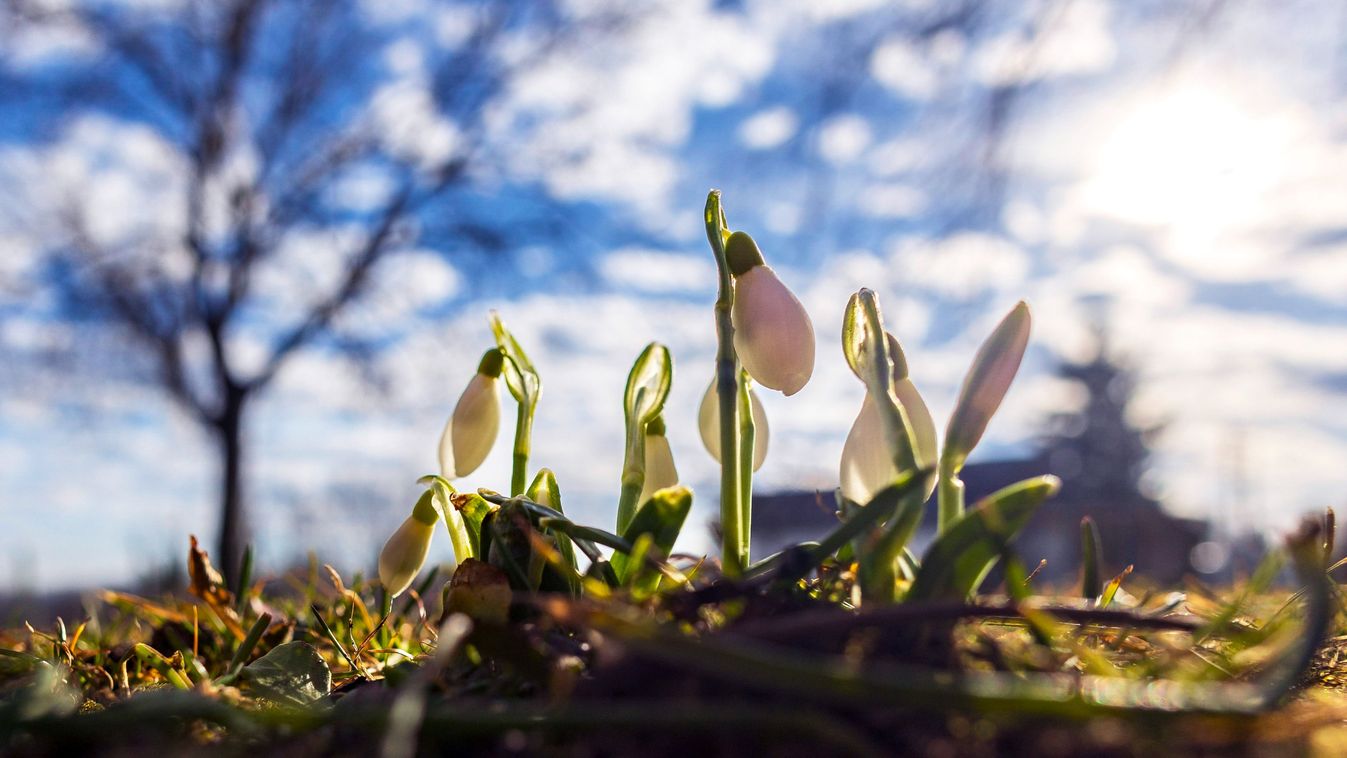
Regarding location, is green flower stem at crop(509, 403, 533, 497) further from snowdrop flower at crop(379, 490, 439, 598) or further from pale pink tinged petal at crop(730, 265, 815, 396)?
pale pink tinged petal at crop(730, 265, 815, 396)

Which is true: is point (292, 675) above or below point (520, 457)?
below

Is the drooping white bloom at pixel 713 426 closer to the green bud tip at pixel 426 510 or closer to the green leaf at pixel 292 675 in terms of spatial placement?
the green bud tip at pixel 426 510

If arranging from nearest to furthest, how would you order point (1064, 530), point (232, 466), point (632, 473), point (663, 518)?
point (663, 518) → point (632, 473) → point (232, 466) → point (1064, 530)

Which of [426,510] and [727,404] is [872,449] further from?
[426,510]

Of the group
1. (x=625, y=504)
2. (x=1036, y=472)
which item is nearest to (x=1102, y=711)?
(x=625, y=504)

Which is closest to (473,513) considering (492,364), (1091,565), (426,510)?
(426,510)

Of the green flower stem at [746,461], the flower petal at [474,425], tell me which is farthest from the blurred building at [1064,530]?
the green flower stem at [746,461]

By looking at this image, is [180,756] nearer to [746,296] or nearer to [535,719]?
[535,719]
